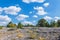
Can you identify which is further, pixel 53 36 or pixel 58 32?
pixel 58 32

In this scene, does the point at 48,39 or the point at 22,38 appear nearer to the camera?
the point at 48,39

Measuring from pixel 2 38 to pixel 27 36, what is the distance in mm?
1849

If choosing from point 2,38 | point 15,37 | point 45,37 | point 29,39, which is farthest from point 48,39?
point 2,38

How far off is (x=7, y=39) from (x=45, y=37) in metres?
2.46

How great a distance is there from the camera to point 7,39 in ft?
37.0

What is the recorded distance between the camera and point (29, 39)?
10.6 meters

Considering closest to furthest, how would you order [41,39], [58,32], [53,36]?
[41,39] < [53,36] < [58,32]

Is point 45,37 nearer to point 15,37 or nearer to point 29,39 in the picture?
point 29,39

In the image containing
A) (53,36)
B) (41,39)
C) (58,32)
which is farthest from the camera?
(58,32)

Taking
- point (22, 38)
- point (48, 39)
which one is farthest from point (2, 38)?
point (48, 39)

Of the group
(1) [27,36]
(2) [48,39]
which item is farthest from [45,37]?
(1) [27,36]

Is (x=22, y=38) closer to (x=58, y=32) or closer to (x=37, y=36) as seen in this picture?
(x=37, y=36)

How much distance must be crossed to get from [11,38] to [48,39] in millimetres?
2491

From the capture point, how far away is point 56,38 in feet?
33.8
